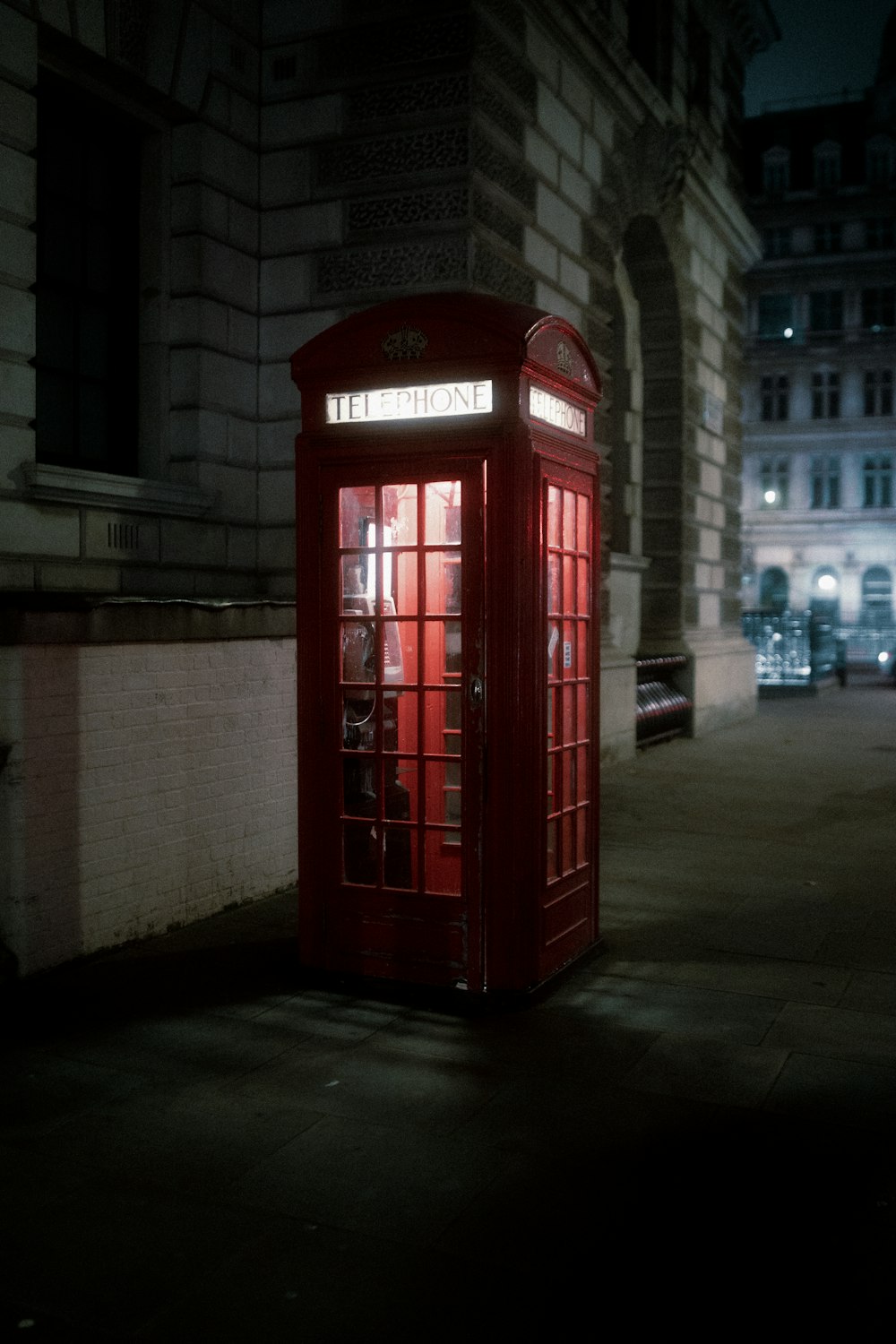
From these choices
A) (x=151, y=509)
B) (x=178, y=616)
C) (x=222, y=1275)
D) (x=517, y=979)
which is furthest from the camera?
(x=151, y=509)

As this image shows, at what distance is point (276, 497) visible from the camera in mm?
9352

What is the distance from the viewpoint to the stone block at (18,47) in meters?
6.95

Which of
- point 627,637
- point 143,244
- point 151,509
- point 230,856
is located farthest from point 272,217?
→ point 627,637

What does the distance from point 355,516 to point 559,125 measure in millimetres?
7305

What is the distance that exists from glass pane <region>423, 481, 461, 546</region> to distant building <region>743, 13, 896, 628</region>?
167 ft

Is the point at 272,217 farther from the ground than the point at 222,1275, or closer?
farther from the ground

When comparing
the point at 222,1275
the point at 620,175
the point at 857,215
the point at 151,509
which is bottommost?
the point at 222,1275

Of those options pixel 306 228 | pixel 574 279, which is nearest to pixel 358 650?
pixel 306 228

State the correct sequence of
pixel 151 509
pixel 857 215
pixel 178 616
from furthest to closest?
1. pixel 857 215
2. pixel 151 509
3. pixel 178 616

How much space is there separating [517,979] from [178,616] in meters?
2.63

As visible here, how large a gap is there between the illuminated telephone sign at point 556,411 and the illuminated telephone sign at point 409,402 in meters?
0.23

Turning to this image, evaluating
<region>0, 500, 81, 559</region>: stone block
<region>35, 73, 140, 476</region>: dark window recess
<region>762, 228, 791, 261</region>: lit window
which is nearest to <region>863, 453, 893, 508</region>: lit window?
<region>762, 228, 791, 261</region>: lit window

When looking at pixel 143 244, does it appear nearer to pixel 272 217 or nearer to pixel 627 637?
pixel 272 217

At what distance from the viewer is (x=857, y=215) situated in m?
54.1
